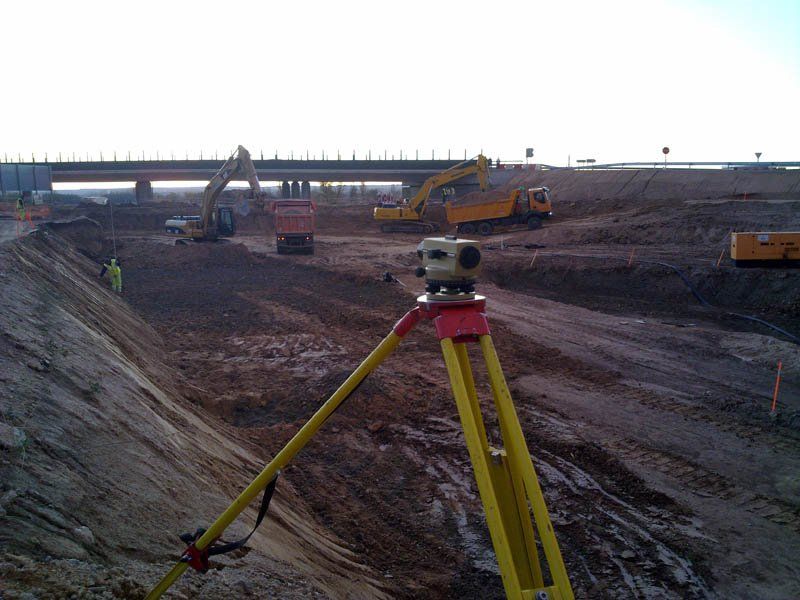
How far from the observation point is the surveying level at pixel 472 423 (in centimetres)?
246

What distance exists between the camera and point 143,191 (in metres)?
71.4

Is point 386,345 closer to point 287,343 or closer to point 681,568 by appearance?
point 681,568

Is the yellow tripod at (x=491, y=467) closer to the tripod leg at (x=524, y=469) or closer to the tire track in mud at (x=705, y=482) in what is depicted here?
the tripod leg at (x=524, y=469)

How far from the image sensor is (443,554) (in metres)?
5.86

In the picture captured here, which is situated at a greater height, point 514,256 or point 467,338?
point 467,338

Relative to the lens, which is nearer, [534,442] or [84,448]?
[84,448]

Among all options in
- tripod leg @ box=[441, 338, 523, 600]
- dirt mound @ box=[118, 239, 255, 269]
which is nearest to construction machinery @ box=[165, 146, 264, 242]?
dirt mound @ box=[118, 239, 255, 269]

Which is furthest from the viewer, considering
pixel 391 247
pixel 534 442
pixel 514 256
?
pixel 391 247

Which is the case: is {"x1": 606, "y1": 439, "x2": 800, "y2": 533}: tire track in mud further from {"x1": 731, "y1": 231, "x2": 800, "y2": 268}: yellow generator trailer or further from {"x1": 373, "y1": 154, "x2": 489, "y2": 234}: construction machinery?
{"x1": 373, "y1": 154, "x2": 489, "y2": 234}: construction machinery

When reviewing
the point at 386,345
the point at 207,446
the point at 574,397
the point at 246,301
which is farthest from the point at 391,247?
the point at 386,345

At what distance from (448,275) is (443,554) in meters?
3.95

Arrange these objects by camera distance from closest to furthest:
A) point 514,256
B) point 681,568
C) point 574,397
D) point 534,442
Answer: point 681,568, point 534,442, point 574,397, point 514,256

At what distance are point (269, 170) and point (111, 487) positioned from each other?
65.6 metres

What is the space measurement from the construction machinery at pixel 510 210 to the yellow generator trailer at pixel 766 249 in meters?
16.0
